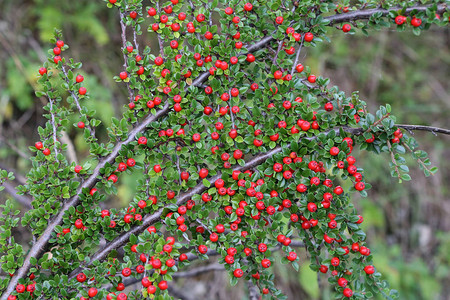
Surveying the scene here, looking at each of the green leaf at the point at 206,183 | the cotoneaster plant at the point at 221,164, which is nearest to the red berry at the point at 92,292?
the cotoneaster plant at the point at 221,164

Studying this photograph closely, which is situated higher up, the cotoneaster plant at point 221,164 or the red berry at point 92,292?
the cotoneaster plant at point 221,164

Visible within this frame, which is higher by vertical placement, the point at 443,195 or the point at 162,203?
the point at 443,195

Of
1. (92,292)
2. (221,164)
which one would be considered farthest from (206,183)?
(92,292)

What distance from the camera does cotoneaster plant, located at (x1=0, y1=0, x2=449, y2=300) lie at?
1.21 metres

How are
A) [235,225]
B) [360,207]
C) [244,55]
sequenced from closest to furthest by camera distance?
[235,225] → [244,55] → [360,207]

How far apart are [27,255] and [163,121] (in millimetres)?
601

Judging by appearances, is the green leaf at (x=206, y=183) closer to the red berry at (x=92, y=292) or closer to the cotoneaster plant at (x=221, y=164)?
the cotoneaster plant at (x=221, y=164)

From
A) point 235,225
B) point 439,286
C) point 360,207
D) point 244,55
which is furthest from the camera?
point 360,207

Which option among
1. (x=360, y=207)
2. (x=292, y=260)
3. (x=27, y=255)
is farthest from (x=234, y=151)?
(x=360, y=207)

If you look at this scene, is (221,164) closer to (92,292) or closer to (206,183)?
(206,183)

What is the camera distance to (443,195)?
4020 mm

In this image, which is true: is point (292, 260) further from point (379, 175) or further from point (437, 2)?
point (379, 175)

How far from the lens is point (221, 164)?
4.24 feet

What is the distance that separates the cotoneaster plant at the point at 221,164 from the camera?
1.21 meters
